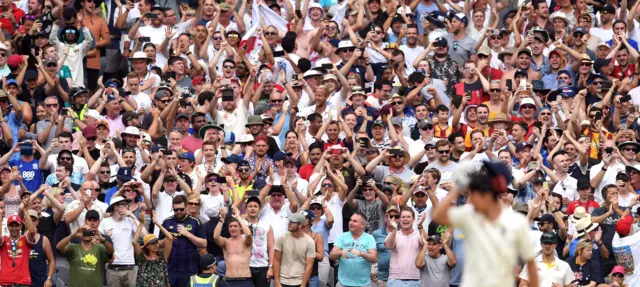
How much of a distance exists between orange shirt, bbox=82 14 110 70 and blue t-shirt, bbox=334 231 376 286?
7.19m

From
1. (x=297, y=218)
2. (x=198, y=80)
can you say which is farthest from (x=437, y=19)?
(x=297, y=218)

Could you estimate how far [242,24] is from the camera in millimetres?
24875

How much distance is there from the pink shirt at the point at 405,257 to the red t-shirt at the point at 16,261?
4.78m

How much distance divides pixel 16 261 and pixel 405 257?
5.08 m

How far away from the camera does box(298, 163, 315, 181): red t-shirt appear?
66.3ft

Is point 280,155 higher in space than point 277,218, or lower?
higher

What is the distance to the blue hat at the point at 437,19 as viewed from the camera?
24.5m

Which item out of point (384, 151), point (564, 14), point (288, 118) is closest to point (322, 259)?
point (384, 151)

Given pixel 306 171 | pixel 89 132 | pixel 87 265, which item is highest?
pixel 89 132

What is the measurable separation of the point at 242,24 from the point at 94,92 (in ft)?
9.33

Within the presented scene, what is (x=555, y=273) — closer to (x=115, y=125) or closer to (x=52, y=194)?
(x=52, y=194)

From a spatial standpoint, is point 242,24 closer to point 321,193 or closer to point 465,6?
point 465,6

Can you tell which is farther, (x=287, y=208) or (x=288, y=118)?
(x=288, y=118)

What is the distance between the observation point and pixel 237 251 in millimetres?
18719
